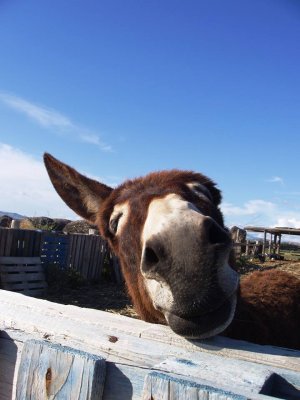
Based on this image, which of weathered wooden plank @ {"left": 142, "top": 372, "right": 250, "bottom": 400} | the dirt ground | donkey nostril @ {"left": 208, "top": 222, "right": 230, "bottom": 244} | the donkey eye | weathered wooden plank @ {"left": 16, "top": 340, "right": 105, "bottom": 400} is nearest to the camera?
weathered wooden plank @ {"left": 142, "top": 372, "right": 250, "bottom": 400}

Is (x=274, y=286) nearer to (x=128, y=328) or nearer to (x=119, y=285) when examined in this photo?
(x=128, y=328)

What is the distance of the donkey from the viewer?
1.95m

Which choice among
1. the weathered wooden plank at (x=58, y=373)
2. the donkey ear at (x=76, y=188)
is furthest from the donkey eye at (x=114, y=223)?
the weathered wooden plank at (x=58, y=373)

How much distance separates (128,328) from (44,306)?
53 centimetres

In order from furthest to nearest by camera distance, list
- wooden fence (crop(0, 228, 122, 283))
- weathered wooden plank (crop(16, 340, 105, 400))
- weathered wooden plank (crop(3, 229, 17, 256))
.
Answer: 1. wooden fence (crop(0, 228, 122, 283))
2. weathered wooden plank (crop(3, 229, 17, 256))
3. weathered wooden plank (crop(16, 340, 105, 400))

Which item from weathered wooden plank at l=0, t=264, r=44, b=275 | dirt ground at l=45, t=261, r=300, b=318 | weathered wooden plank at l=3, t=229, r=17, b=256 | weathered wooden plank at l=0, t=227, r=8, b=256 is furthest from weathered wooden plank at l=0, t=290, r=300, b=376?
weathered wooden plank at l=3, t=229, r=17, b=256

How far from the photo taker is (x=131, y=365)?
1472mm

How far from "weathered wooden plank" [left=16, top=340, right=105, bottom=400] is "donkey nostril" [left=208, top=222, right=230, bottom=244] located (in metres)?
0.85

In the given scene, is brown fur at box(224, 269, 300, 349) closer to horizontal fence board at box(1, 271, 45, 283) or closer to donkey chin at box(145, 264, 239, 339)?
donkey chin at box(145, 264, 239, 339)

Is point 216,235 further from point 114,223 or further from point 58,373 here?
point 114,223

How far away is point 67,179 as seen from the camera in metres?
3.72

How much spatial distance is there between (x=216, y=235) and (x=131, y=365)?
32.5 inches

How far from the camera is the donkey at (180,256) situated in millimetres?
1946

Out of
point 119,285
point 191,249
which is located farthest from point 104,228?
point 119,285
